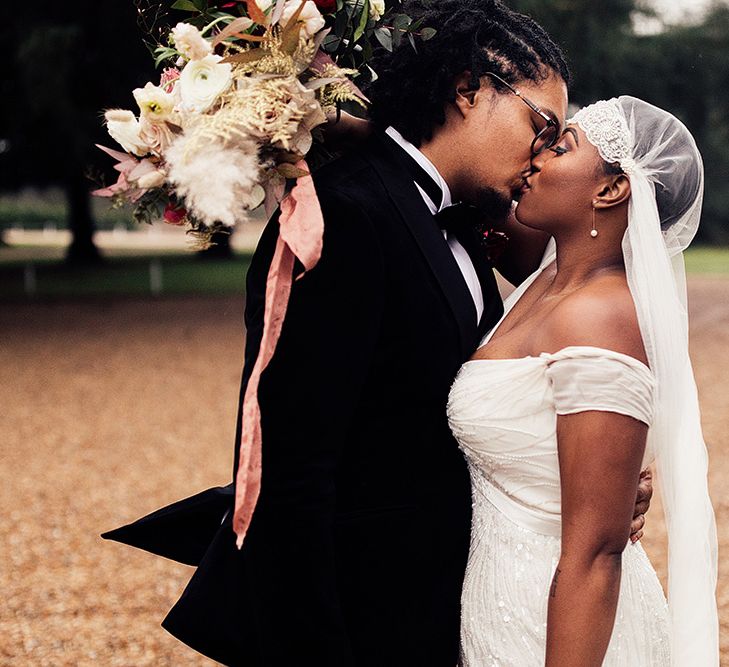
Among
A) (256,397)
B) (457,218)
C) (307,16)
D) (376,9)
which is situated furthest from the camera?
(457,218)

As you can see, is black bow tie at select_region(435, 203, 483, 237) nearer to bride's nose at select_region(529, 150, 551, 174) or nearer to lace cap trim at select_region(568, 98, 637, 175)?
bride's nose at select_region(529, 150, 551, 174)

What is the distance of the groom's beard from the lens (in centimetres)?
250

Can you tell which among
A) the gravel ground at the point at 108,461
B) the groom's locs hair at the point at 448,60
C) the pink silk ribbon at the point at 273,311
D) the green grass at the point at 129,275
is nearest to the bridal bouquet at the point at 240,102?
the pink silk ribbon at the point at 273,311

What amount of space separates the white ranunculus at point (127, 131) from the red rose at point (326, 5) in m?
0.48

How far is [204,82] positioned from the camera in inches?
78.6

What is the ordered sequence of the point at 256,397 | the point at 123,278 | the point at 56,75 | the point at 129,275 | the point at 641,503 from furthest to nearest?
1. the point at 129,275
2. the point at 123,278
3. the point at 56,75
4. the point at 641,503
5. the point at 256,397

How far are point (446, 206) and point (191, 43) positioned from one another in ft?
2.57

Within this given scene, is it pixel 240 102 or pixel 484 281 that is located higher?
pixel 240 102

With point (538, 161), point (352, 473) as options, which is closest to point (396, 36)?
point (538, 161)

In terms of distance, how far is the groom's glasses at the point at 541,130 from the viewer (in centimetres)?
243

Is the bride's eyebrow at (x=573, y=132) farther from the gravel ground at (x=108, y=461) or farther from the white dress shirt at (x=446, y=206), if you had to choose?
the gravel ground at (x=108, y=461)

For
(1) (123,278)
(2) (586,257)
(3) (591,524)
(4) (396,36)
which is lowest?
(1) (123,278)

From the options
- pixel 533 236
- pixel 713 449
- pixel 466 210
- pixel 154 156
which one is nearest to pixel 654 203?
pixel 466 210

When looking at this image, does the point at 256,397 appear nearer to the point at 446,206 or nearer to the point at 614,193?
the point at 446,206
